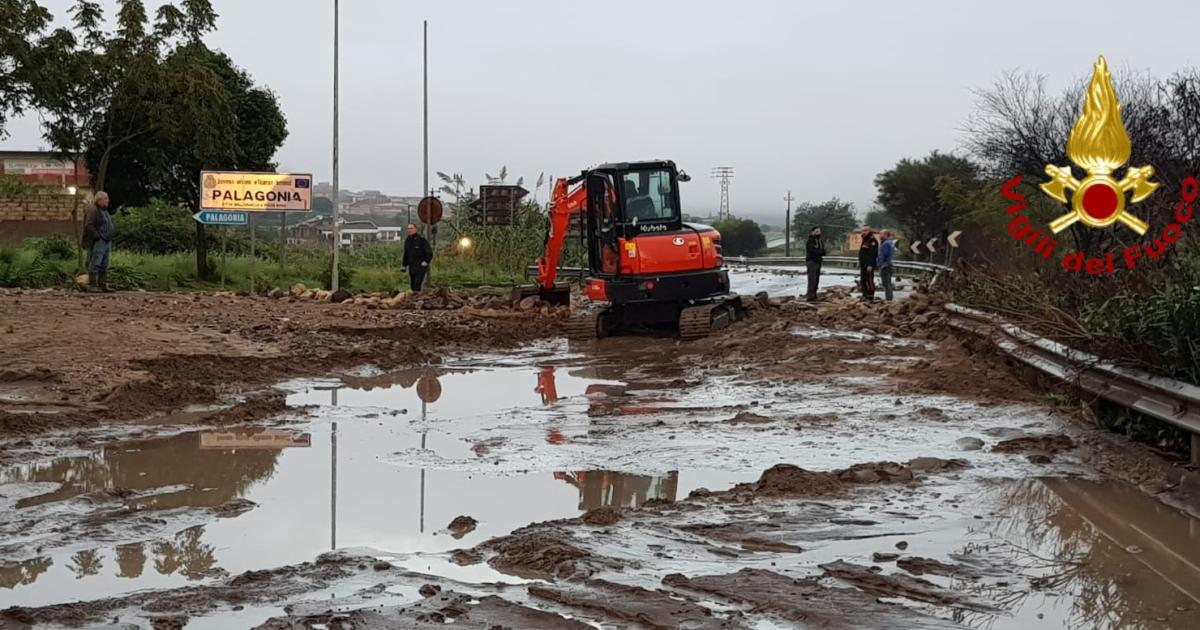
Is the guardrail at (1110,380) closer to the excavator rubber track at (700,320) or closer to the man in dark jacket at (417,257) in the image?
the excavator rubber track at (700,320)

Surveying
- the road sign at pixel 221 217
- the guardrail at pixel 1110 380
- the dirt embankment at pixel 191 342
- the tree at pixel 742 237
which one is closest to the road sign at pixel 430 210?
the road sign at pixel 221 217

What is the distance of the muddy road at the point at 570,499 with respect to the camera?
19.6 feet

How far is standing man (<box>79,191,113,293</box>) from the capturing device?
24.1m

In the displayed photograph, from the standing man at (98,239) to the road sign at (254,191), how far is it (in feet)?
13.5

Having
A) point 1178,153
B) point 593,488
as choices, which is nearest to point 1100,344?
point 593,488

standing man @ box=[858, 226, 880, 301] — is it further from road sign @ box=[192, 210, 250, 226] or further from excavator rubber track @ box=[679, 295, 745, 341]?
road sign @ box=[192, 210, 250, 226]

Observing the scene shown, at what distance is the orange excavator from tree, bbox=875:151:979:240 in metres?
58.2

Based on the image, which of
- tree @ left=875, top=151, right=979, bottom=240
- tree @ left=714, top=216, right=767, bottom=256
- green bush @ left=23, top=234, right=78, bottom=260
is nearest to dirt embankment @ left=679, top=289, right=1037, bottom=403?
green bush @ left=23, top=234, right=78, bottom=260

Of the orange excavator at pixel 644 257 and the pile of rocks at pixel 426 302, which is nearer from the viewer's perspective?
the orange excavator at pixel 644 257

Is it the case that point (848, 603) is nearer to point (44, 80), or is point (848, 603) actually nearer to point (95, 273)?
point (95, 273)

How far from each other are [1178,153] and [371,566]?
34467mm

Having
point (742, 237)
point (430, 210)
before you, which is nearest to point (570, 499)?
point (430, 210)

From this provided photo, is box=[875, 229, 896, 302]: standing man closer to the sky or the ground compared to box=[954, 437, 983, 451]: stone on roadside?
closer to the sky

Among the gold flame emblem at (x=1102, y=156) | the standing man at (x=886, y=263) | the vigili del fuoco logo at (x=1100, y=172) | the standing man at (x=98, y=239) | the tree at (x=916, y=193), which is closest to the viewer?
the vigili del fuoco logo at (x=1100, y=172)
